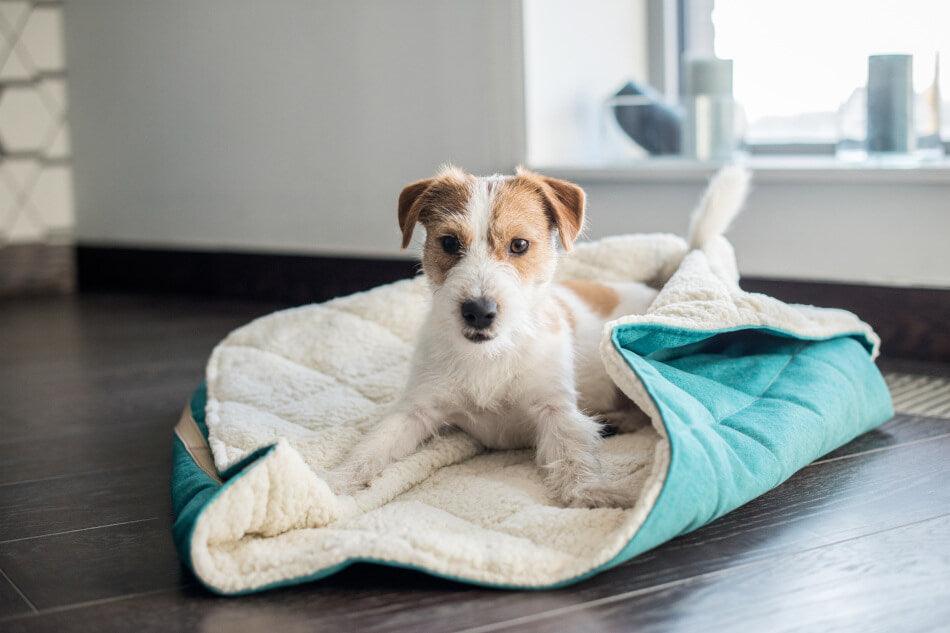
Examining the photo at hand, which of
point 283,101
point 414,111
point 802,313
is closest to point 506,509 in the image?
point 802,313

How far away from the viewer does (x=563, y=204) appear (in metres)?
1.61

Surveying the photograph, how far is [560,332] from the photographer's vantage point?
65.0 inches

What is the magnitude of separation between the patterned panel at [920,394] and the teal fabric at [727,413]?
0.14 m

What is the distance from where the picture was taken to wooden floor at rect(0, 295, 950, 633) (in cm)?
112

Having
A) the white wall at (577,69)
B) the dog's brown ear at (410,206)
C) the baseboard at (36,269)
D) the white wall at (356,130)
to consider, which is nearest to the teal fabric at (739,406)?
the dog's brown ear at (410,206)

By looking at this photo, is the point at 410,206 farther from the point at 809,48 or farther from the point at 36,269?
the point at 36,269

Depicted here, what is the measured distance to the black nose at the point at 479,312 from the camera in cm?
142

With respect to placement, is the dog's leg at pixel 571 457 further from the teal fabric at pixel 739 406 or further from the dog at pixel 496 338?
the teal fabric at pixel 739 406

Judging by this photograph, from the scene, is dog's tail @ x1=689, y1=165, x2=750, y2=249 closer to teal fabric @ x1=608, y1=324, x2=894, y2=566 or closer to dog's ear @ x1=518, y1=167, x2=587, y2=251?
teal fabric @ x1=608, y1=324, x2=894, y2=566

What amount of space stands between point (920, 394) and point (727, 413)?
27.1 inches

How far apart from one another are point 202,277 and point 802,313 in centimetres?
235

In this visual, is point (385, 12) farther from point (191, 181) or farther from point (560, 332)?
point (560, 332)

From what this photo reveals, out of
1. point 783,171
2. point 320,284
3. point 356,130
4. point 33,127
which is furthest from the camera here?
point 33,127

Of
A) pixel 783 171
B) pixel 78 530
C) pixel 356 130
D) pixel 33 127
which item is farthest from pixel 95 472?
pixel 33 127
